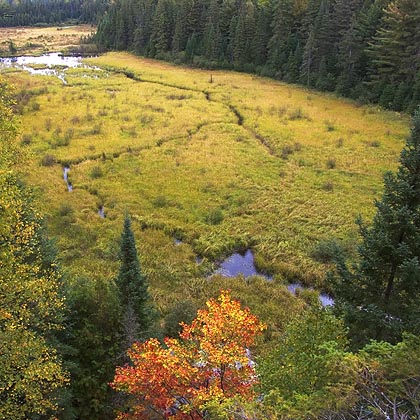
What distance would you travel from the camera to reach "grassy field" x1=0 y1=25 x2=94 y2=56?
101688 millimetres

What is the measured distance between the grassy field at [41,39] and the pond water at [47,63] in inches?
217

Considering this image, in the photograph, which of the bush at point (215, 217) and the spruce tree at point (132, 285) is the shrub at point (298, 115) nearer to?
the bush at point (215, 217)

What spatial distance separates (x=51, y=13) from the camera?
163 metres

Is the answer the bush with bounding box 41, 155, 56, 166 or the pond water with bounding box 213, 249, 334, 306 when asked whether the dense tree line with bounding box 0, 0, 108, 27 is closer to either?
the bush with bounding box 41, 155, 56, 166

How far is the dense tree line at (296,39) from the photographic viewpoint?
5297 cm

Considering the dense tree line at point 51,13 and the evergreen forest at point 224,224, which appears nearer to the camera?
the evergreen forest at point 224,224

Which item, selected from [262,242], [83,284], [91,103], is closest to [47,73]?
[91,103]

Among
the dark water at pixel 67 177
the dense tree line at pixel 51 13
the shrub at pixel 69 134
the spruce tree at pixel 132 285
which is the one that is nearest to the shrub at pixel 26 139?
the shrub at pixel 69 134

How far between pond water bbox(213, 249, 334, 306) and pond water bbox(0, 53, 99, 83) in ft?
173

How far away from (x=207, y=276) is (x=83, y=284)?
9037mm

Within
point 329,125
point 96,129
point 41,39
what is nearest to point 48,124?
point 96,129

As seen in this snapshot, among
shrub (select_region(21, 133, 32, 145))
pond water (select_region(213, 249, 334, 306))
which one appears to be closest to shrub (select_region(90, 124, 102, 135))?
shrub (select_region(21, 133, 32, 145))

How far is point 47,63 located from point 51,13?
97.0 m

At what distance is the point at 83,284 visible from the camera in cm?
1483
